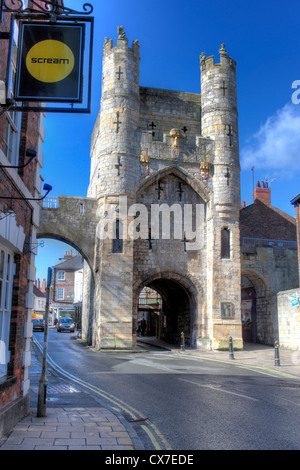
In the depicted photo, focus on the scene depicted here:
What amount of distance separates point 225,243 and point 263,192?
11860 millimetres

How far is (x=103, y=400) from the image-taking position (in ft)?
27.7

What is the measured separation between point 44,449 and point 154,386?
5.49 meters

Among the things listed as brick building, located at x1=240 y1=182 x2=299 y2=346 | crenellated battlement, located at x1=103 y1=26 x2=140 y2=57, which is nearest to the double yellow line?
brick building, located at x1=240 y1=182 x2=299 y2=346

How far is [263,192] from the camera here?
33.1 meters

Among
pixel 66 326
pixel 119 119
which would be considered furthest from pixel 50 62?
pixel 66 326

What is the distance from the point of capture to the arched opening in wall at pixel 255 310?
83.9 ft

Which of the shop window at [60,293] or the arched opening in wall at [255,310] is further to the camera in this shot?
the shop window at [60,293]

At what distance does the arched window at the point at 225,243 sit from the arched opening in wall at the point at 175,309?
8.40ft

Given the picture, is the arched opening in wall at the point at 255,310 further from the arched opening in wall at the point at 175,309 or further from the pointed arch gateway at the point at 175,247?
the pointed arch gateway at the point at 175,247

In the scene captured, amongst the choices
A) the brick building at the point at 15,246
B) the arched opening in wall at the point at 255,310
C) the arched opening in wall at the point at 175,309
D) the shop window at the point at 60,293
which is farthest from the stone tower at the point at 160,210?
the shop window at the point at 60,293

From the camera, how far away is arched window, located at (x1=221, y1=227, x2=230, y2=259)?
22.7 meters

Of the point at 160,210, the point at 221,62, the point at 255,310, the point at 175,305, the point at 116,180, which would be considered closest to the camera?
the point at 116,180

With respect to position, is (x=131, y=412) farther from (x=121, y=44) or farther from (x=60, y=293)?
(x=60, y=293)

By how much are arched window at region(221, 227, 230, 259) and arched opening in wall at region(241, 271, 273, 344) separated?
347cm
